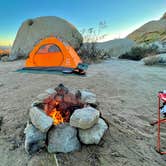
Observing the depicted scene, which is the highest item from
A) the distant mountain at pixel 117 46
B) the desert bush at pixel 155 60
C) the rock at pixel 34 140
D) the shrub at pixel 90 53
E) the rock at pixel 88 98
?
the distant mountain at pixel 117 46

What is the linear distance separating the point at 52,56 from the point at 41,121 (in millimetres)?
4328

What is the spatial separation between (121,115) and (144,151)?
26.4 inches

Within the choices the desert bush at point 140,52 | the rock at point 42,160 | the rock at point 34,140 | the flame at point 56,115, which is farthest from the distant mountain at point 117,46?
the rock at point 42,160

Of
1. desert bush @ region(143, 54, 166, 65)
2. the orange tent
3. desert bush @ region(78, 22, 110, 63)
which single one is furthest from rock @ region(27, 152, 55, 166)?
desert bush @ region(78, 22, 110, 63)

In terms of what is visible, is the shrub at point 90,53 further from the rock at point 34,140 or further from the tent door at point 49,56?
the rock at point 34,140

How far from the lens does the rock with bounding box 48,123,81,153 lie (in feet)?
4.55

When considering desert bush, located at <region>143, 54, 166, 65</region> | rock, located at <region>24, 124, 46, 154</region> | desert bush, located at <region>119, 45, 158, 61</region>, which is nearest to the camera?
rock, located at <region>24, 124, 46, 154</region>

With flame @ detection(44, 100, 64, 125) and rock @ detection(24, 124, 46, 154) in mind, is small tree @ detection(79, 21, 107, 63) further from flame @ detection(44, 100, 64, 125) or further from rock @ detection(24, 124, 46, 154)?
rock @ detection(24, 124, 46, 154)

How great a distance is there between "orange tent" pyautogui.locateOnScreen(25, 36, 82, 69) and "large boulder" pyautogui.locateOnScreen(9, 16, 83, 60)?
4.46 m

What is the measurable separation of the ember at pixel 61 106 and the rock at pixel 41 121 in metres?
0.13

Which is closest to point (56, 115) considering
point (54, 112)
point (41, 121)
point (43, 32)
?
point (54, 112)

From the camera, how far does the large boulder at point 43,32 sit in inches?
389

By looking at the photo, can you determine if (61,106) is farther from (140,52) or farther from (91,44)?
(140,52)

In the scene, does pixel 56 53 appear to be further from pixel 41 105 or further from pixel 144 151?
pixel 144 151
